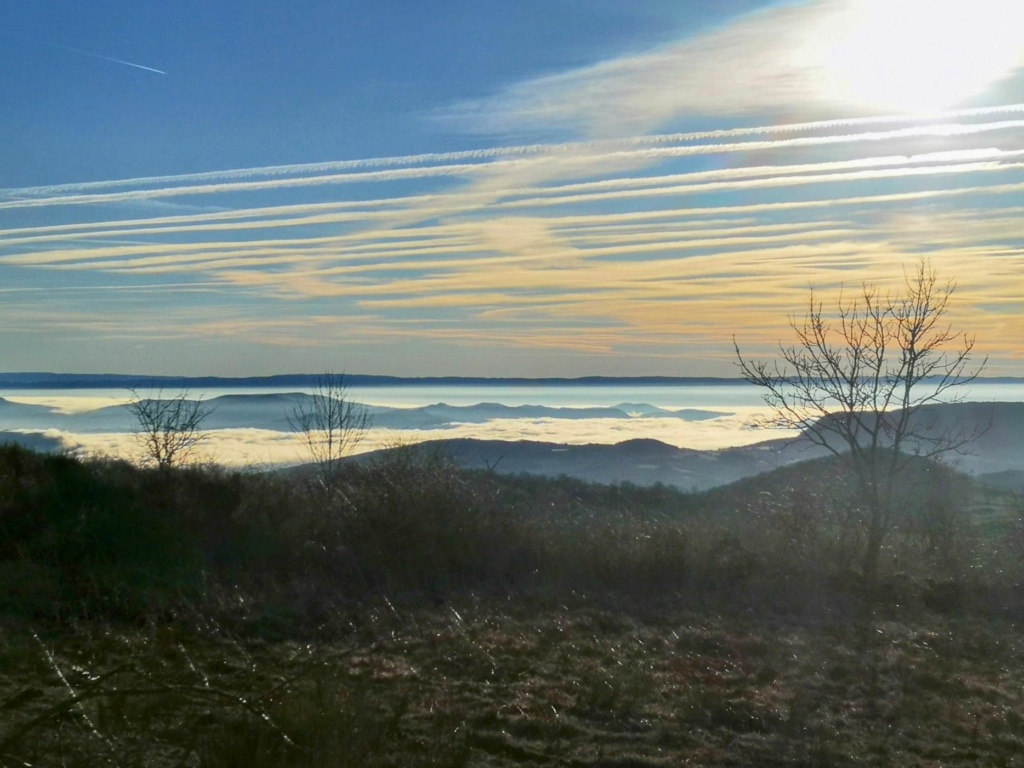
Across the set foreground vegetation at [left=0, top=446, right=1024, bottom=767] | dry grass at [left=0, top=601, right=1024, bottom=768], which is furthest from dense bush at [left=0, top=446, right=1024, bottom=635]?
dry grass at [left=0, top=601, right=1024, bottom=768]

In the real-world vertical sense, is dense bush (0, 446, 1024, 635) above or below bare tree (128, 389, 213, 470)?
below

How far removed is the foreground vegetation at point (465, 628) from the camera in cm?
538

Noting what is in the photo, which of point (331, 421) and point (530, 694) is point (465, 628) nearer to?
point (530, 694)

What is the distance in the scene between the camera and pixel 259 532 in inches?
504

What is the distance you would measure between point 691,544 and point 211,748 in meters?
9.59

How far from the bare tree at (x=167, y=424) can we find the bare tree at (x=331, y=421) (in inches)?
86.9

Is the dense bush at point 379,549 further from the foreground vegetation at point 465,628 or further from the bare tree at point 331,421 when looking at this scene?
the bare tree at point 331,421

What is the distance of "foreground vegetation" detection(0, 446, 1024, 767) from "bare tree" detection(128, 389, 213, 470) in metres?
3.93

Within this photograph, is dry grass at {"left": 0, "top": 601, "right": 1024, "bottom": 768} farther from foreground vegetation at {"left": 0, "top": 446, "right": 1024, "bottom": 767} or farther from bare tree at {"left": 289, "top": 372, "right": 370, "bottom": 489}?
bare tree at {"left": 289, "top": 372, "right": 370, "bottom": 489}

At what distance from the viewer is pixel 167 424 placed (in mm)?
21219

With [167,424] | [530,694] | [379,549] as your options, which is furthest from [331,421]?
[530,694]

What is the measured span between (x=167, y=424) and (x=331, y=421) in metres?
3.49

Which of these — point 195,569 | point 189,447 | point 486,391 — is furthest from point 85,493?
point 486,391

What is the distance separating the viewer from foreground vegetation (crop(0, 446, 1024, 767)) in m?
5.38
